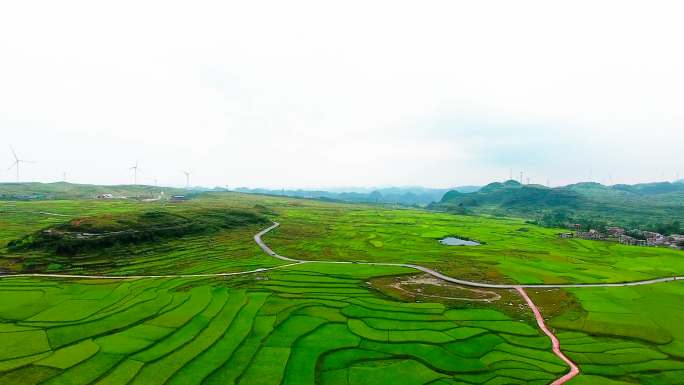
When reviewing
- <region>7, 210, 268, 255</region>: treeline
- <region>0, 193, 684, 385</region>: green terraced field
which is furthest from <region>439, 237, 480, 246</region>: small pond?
<region>7, 210, 268, 255</region>: treeline

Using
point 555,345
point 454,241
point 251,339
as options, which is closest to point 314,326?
point 251,339

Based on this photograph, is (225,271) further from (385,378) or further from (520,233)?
(520,233)

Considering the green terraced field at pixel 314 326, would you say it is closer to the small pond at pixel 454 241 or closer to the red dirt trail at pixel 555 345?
the red dirt trail at pixel 555 345

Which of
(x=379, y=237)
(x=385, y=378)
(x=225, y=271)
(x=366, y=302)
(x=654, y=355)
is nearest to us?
(x=385, y=378)

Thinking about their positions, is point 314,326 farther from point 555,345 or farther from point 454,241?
point 454,241

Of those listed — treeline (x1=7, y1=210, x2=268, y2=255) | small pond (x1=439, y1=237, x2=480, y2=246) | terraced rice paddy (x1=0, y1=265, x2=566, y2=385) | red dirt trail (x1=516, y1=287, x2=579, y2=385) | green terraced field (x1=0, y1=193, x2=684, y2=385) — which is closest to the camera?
terraced rice paddy (x1=0, y1=265, x2=566, y2=385)

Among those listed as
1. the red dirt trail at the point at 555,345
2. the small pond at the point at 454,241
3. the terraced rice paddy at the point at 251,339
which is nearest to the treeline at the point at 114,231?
the terraced rice paddy at the point at 251,339

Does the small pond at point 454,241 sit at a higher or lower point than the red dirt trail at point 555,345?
higher

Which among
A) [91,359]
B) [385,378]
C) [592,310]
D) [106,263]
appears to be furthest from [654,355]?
[106,263]

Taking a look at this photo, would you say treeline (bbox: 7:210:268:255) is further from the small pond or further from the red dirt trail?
the red dirt trail
